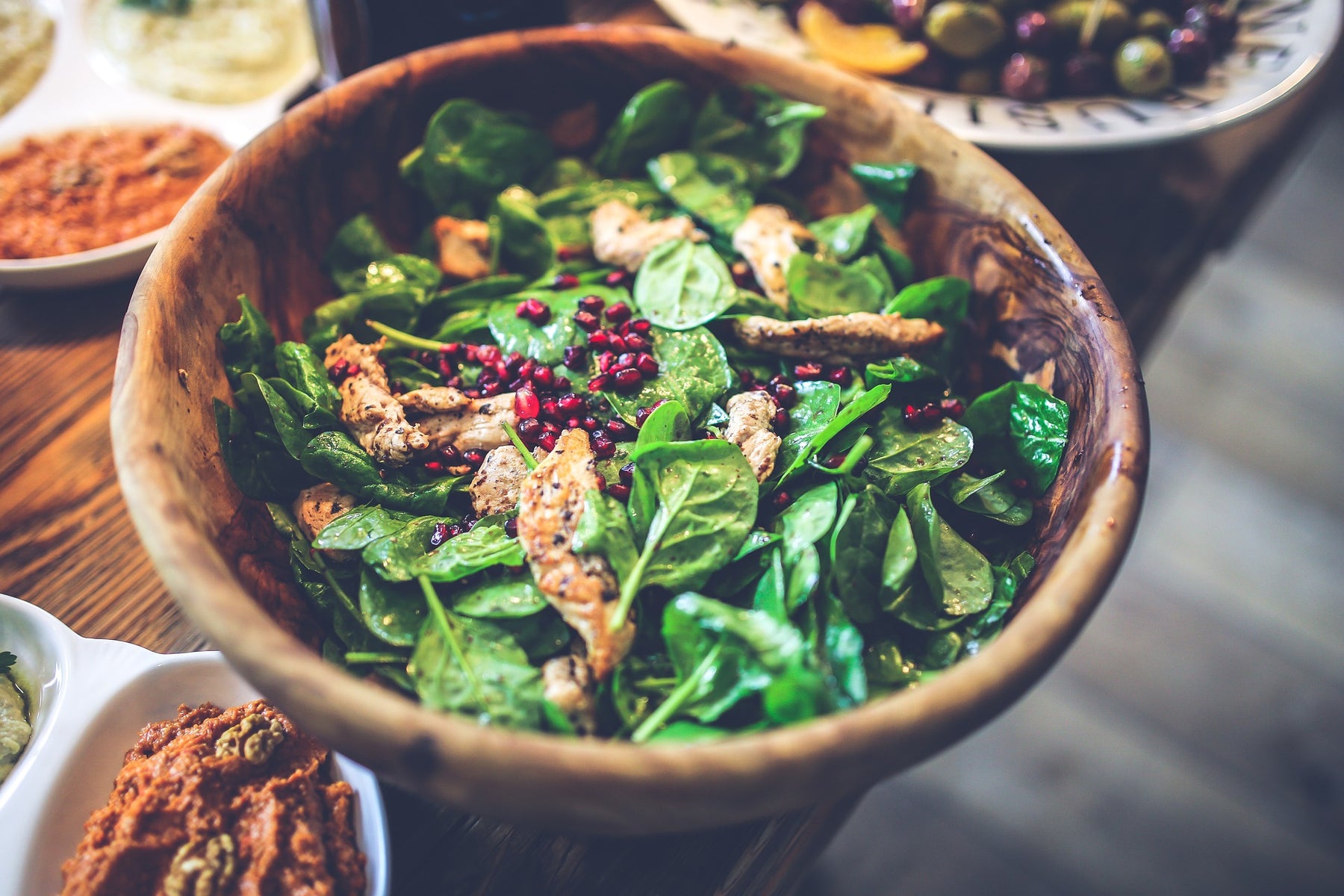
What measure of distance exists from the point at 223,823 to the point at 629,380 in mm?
889

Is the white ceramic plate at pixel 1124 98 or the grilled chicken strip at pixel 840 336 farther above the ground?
the white ceramic plate at pixel 1124 98

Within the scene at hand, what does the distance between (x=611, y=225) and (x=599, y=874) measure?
4.06 ft

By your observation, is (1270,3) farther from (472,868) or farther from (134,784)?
(134,784)

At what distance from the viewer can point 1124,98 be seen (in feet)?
7.07

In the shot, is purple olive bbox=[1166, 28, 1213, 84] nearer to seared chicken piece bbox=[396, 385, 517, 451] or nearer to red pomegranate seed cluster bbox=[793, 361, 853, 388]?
red pomegranate seed cluster bbox=[793, 361, 853, 388]

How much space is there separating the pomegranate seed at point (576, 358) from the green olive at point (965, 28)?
1372 millimetres

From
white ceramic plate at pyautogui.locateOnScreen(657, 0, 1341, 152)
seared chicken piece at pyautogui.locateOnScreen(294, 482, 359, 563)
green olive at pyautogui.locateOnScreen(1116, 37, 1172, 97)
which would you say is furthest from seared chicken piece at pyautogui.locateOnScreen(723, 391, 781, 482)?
green olive at pyautogui.locateOnScreen(1116, 37, 1172, 97)

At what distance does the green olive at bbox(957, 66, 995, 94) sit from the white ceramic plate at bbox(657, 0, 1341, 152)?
3cm

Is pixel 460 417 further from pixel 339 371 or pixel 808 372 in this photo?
pixel 808 372

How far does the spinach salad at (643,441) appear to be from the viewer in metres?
1.16

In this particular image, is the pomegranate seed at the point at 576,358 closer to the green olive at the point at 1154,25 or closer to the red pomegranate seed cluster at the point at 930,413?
the red pomegranate seed cluster at the point at 930,413

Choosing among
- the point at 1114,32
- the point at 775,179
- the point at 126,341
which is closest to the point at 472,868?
the point at 126,341

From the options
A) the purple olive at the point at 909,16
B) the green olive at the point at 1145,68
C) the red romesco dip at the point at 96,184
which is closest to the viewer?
the red romesco dip at the point at 96,184

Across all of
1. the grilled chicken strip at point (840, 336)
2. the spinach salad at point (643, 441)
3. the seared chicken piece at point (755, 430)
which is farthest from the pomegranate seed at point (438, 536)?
the grilled chicken strip at point (840, 336)
